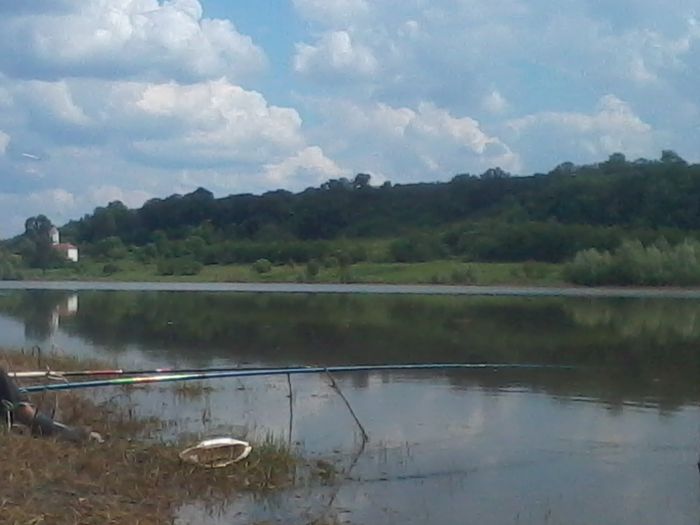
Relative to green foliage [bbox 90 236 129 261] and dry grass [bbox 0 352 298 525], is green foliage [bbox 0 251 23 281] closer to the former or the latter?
green foliage [bbox 90 236 129 261]

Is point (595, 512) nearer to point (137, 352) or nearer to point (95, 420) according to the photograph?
point (95, 420)

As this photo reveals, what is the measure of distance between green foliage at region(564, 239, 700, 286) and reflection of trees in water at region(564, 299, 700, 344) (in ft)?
51.2

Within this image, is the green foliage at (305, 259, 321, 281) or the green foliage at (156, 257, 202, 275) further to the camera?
the green foliage at (156, 257, 202, 275)

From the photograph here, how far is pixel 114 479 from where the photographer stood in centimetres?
1031

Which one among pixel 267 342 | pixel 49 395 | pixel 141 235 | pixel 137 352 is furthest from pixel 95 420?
pixel 141 235

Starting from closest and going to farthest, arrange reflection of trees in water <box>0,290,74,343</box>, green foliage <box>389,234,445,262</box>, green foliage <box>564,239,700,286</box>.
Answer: reflection of trees in water <box>0,290,74,343</box>, green foliage <box>564,239,700,286</box>, green foliage <box>389,234,445,262</box>

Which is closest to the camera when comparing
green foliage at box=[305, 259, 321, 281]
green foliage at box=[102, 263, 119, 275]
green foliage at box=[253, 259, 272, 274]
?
green foliage at box=[305, 259, 321, 281]

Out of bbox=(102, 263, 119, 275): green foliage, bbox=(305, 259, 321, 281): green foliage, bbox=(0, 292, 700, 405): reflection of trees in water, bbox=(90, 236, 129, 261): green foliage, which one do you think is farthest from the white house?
bbox=(0, 292, 700, 405): reflection of trees in water

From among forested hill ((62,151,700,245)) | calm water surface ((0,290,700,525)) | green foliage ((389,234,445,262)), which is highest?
forested hill ((62,151,700,245))

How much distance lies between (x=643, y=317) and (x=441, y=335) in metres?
12.6

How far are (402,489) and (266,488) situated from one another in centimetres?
155

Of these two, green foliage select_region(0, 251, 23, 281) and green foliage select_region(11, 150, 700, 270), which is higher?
green foliage select_region(11, 150, 700, 270)

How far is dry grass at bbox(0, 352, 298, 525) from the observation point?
8961 mm

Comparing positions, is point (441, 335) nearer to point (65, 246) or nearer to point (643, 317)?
point (643, 317)
